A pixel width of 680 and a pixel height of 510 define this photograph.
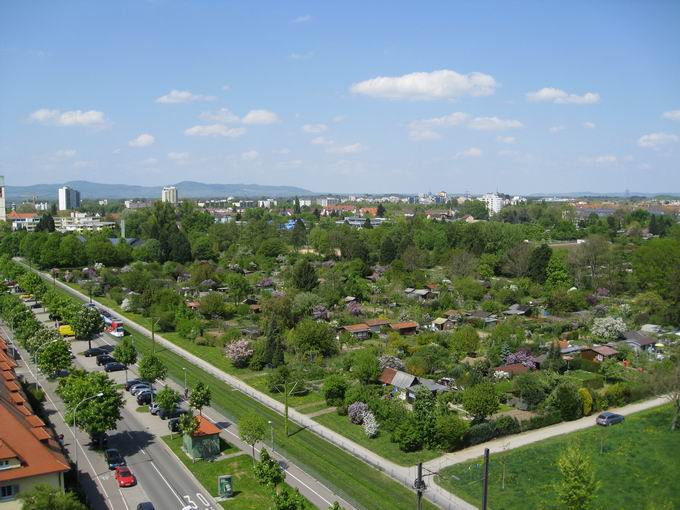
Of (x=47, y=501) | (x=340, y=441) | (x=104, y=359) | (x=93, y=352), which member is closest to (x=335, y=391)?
(x=340, y=441)

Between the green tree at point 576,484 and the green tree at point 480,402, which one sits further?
the green tree at point 480,402

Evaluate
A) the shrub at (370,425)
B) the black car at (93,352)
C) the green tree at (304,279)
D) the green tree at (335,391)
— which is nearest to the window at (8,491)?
the shrub at (370,425)

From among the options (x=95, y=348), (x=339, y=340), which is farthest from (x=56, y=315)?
(x=339, y=340)

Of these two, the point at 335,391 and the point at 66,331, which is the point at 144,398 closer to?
the point at 335,391

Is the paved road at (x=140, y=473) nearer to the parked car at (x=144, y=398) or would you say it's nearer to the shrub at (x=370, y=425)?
the parked car at (x=144, y=398)

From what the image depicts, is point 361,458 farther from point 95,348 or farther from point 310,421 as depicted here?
point 95,348

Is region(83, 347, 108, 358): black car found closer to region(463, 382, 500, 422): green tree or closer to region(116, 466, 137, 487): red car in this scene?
region(116, 466, 137, 487): red car
